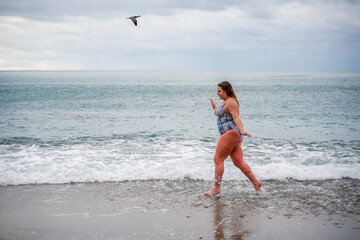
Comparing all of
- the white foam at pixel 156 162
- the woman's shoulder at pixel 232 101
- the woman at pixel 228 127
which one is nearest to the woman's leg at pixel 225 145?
the woman at pixel 228 127

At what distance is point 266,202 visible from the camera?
4.83 metres

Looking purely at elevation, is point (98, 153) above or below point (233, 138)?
below

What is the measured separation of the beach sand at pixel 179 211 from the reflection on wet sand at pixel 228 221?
0.04 feet

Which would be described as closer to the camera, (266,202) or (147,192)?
(266,202)

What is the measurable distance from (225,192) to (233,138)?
111 centimetres

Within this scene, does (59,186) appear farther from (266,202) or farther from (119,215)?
(266,202)

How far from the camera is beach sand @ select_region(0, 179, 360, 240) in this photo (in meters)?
3.86

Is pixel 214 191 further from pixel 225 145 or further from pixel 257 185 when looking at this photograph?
pixel 225 145

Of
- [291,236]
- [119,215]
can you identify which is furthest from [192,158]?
[291,236]

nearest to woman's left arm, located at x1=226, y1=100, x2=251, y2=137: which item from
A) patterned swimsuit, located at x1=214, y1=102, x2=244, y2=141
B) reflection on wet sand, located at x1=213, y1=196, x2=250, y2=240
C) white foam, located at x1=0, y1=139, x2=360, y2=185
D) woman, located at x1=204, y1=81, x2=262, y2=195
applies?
woman, located at x1=204, y1=81, x2=262, y2=195

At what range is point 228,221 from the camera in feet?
13.6

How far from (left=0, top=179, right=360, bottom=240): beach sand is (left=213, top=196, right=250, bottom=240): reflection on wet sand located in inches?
0.5

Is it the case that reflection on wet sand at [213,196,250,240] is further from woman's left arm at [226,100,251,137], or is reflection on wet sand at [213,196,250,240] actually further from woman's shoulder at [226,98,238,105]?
woman's shoulder at [226,98,238,105]

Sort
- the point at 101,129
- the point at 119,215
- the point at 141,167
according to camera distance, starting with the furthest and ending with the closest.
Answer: the point at 101,129
the point at 141,167
the point at 119,215
